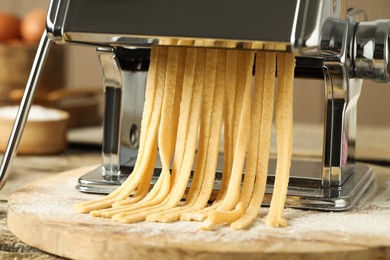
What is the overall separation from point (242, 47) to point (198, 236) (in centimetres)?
20

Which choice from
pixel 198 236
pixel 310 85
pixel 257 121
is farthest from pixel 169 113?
pixel 310 85

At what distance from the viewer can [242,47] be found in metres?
0.86

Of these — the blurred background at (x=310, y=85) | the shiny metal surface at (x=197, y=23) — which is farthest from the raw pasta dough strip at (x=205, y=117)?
the blurred background at (x=310, y=85)

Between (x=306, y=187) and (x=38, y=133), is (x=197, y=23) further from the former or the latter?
(x=38, y=133)

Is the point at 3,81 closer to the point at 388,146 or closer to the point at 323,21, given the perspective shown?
the point at 388,146

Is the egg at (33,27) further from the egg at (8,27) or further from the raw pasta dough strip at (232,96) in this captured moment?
the raw pasta dough strip at (232,96)

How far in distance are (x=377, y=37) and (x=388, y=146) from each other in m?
0.71

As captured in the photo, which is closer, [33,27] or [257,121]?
[257,121]

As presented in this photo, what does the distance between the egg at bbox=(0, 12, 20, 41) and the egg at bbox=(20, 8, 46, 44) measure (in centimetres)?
2

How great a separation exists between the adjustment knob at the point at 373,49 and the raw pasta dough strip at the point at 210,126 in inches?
6.2

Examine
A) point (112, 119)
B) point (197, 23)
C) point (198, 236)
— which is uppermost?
point (197, 23)

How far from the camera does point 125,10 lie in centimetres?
90

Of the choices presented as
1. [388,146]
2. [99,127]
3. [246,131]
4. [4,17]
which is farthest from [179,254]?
[4,17]

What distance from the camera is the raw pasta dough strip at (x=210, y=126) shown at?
3.19ft
